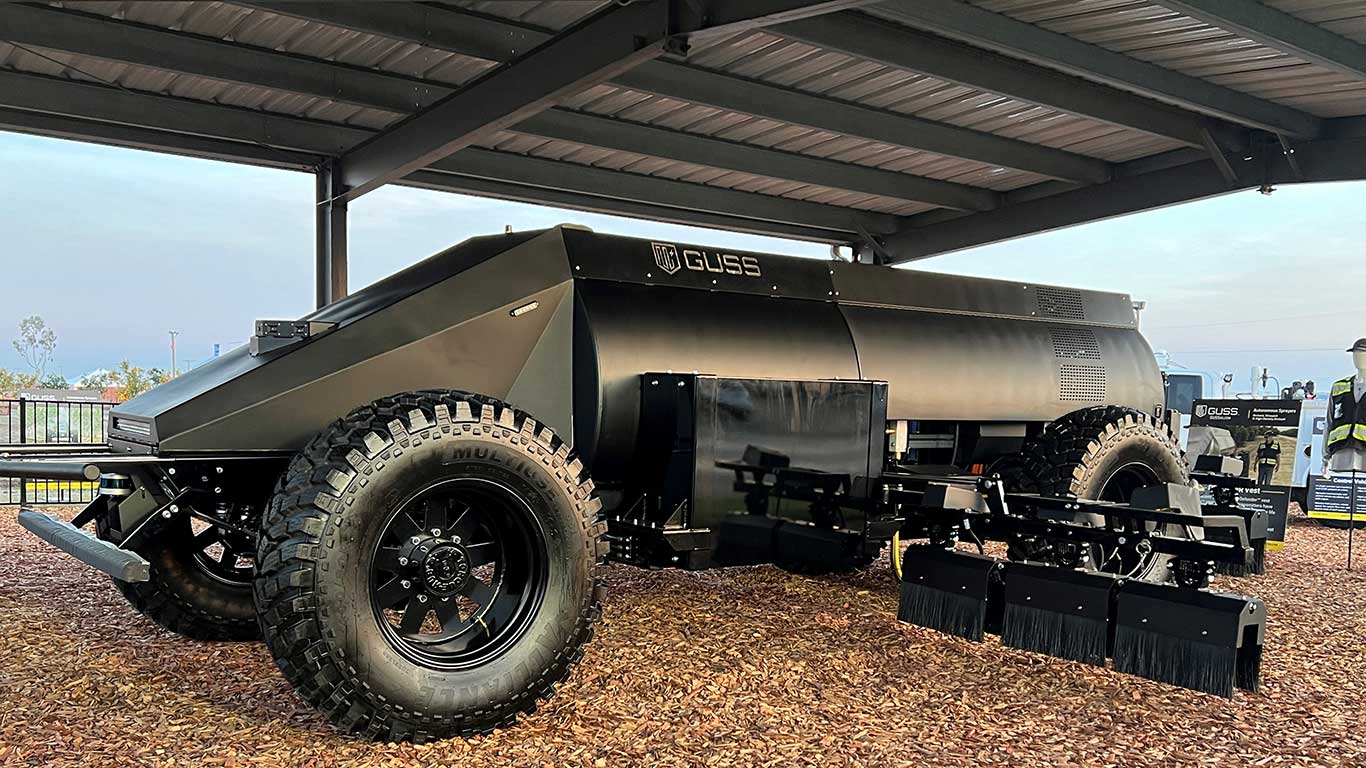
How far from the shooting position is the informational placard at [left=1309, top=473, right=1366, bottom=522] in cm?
991

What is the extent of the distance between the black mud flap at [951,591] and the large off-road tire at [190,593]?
2909mm

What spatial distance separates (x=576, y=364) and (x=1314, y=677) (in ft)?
11.2

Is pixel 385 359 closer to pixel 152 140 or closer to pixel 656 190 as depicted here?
pixel 152 140

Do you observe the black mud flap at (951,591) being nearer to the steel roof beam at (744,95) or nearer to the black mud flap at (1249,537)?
the black mud flap at (1249,537)

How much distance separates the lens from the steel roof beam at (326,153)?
336 inches

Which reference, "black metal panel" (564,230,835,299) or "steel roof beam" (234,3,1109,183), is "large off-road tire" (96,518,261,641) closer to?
"black metal panel" (564,230,835,299)

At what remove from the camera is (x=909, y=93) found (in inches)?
364

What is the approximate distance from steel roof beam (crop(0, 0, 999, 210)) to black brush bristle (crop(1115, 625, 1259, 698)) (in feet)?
12.7

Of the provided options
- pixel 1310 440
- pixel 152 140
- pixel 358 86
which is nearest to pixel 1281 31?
pixel 1310 440

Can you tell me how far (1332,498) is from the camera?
10.0m

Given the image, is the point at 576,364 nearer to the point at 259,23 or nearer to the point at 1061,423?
the point at 1061,423

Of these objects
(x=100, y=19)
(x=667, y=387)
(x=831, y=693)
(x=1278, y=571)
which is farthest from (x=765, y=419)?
(x=100, y=19)

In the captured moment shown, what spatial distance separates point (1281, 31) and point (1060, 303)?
A: 2.60 m

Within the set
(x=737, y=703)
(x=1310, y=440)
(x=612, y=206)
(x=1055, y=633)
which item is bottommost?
(x=737, y=703)
